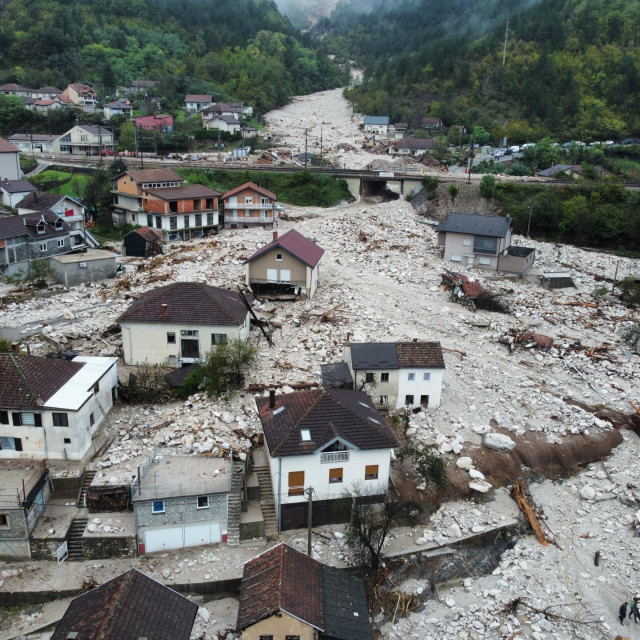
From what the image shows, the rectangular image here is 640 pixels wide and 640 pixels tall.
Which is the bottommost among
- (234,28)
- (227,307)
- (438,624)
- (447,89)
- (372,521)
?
(438,624)

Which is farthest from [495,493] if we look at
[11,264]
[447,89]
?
[447,89]

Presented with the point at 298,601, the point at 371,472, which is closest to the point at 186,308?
the point at 371,472

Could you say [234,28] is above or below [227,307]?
above

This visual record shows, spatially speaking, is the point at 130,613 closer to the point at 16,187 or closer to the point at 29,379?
the point at 29,379

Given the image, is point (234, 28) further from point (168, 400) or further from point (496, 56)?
point (168, 400)

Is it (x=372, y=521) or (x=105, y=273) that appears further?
(x=105, y=273)

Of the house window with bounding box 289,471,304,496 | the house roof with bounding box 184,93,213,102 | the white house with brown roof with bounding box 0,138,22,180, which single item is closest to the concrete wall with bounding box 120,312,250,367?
the house window with bounding box 289,471,304,496

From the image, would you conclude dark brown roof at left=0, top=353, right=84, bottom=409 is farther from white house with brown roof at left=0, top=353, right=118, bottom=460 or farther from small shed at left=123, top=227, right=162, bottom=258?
small shed at left=123, top=227, right=162, bottom=258
